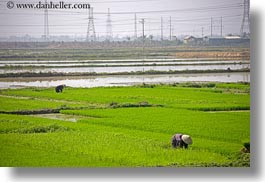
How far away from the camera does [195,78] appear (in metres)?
7.38

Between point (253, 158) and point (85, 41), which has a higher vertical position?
point (85, 41)

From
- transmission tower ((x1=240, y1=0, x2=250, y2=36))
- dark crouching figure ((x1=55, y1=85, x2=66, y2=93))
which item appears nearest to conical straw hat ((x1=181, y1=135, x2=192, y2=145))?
transmission tower ((x1=240, y1=0, x2=250, y2=36))

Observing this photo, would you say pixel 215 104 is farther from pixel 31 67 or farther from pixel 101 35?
pixel 31 67

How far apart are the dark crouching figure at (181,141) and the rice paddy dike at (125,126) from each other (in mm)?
64

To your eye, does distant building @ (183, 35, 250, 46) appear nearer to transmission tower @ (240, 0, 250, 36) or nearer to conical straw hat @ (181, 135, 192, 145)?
transmission tower @ (240, 0, 250, 36)

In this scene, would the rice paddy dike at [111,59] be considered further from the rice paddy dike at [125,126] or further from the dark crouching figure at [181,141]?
the dark crouching figure at [181,141]

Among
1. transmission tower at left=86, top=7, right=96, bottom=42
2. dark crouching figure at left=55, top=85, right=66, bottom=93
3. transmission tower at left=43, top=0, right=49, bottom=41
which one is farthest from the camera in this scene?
dark crouching figure at left=55, top=85, right=66, bottom=93

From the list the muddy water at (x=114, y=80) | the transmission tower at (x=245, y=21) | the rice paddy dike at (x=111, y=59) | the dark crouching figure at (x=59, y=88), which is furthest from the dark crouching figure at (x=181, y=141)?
the dark crouching figure at (x=59, y=88)

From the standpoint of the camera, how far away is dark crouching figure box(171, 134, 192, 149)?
6.59 metres

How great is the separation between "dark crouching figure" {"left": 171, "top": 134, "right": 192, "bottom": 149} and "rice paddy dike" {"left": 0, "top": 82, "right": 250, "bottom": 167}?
0.06 metres

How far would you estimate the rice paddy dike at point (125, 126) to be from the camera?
652cm

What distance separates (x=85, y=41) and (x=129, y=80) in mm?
739

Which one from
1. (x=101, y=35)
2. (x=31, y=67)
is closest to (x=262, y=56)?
(x=101, y=35)

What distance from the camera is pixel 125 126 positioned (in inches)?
274
